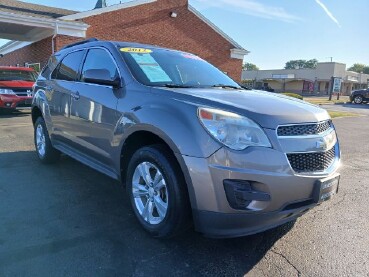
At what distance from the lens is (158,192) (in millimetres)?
3221

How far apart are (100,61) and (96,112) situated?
683 mm

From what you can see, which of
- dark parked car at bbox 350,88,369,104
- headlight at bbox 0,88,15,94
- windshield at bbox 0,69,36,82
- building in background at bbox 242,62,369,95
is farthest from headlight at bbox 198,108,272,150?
building in background at bbox 242,62,369,95

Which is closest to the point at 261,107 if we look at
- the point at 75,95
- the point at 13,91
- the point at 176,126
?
the point at 176,126

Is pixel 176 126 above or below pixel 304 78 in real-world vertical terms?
below

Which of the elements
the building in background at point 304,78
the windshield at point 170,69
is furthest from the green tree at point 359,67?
the windshield at point 170,69

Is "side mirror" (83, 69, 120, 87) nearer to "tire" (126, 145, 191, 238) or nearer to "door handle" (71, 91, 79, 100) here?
"door handle" (71, 91, 79, 100)

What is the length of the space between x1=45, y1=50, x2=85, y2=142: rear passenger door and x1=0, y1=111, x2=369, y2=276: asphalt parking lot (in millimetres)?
783

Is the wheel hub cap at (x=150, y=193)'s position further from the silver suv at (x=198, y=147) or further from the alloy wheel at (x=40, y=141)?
the alloy wheel at (x=40, y=141)

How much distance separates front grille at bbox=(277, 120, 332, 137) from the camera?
281 centimetres

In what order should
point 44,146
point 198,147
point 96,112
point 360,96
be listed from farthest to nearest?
1. point 360,96
2. point 44,146
3. point 96,112
4. point 198,147

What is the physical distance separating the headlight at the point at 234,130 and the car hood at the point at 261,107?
0.07 metres

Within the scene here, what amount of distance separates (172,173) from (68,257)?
1.10 meters

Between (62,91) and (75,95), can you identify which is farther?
(62,91)

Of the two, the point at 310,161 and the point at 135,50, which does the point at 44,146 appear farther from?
the point at 310,161
